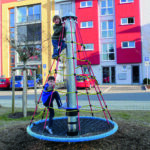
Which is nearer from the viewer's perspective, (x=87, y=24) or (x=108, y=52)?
(x=108, y=52)

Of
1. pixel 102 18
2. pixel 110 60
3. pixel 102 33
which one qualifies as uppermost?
pixel 102 18

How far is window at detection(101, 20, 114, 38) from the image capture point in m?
26.2

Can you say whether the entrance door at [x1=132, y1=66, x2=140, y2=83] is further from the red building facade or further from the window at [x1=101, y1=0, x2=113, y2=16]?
the window at [x1=101, y1=0, x2=113, y2=16]

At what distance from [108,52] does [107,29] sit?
3151 millimetres

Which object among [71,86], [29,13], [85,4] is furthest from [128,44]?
[71,86]

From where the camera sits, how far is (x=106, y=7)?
2631cm

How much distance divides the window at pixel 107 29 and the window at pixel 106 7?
1221 millimetres

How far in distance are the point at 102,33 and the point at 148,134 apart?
2328 centimetres

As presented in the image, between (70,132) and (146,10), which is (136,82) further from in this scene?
(70,132)

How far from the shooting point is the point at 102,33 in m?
26.5

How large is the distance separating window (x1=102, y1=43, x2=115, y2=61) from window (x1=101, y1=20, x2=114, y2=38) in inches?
53.3

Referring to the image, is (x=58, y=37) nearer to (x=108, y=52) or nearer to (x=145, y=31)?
(x=108, y=52)

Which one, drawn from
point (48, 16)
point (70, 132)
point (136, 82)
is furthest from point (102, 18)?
point (70, 132)

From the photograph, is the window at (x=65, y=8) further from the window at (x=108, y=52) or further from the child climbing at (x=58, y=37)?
the child climbing at (x=58, y=37)
